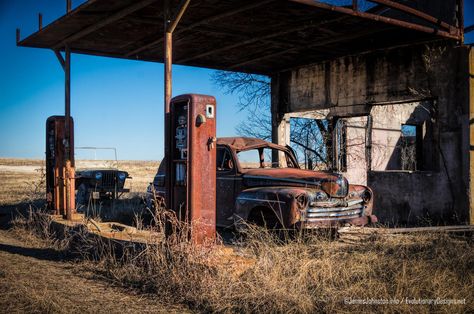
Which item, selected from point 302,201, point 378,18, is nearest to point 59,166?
point 302,201

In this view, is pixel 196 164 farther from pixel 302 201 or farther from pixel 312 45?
pixel 312 45

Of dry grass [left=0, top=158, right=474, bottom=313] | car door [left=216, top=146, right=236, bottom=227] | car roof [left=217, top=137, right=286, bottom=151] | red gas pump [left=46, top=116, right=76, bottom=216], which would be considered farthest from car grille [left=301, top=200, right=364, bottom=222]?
red gas pump [left=46, top=116, right=76, bottom=216]

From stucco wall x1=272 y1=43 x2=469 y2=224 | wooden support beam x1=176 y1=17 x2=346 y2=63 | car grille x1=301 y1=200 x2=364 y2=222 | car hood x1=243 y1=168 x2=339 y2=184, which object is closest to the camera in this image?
Answer: car grille x1=301 y1=200 x2=364 y2=222

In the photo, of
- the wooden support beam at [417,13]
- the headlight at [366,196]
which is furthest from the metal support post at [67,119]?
the wooden support beam at [417,13]

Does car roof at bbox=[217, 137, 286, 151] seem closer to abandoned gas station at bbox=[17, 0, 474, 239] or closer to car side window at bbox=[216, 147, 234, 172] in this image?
car side window at bbox=[216, 147, 234, 172]

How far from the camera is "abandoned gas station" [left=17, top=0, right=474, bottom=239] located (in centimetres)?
804

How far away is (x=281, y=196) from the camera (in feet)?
23.9

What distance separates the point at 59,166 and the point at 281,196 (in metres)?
5.00

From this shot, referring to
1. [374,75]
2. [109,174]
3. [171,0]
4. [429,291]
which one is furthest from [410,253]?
[109,174]

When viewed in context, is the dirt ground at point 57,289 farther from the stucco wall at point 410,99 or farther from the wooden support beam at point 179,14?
the stucco wall at point 410,99

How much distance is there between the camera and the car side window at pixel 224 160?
8680 millimetres

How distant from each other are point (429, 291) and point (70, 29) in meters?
7.40

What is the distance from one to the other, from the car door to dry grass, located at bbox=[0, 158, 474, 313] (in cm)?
232

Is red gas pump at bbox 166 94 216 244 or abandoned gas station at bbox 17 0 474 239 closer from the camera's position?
red gas pump at bbox 166 94 216 244
